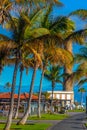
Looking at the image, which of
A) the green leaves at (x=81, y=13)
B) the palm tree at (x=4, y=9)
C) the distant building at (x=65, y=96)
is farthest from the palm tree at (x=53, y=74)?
the palm tree at (x=4, y=9)

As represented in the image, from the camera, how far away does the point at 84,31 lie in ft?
→ 102

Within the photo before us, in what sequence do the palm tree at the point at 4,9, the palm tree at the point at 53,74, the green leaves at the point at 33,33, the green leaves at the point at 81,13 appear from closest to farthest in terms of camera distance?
the palm tree at the point at 4,9 < the green leaves at the point at 33,33 < the green leaves at the point at 81,13 < the palm tree at the point at 53,74

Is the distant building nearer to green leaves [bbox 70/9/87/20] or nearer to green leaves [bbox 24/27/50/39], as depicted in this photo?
green leaves [bbox 70/9/87/20]

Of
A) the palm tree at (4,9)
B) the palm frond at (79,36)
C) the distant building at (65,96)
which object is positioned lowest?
the palm tree at (4,9)

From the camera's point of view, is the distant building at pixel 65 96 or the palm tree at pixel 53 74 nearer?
the palm tree at pixel 53 74

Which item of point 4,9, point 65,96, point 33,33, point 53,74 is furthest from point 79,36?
point 65,96

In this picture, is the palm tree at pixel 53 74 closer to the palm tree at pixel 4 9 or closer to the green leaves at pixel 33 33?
the green leaves at pixel 33 33

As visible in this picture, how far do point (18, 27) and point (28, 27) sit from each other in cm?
73

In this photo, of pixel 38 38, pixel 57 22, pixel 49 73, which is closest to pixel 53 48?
pixel 38 38

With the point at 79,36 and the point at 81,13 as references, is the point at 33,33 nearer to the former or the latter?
the point at 81,13

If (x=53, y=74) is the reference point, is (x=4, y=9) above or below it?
below

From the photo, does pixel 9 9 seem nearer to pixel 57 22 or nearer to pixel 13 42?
pixel 13 42

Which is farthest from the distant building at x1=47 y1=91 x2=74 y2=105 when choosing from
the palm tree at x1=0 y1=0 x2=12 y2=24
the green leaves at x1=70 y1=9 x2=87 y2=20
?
the palm tree at x1=0 y1=0 x2=12 y2=24

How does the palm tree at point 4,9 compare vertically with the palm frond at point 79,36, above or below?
below
